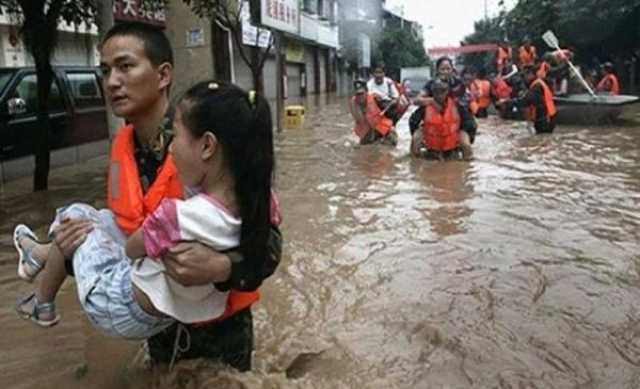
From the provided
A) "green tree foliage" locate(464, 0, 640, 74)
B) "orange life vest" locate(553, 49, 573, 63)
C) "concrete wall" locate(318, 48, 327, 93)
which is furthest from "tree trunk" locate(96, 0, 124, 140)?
"concrete wall" locate(318, 48, 327, 93)

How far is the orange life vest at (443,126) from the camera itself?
9570 mm

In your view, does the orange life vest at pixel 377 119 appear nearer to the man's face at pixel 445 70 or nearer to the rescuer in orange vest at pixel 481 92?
the man's face at pixel 445 70

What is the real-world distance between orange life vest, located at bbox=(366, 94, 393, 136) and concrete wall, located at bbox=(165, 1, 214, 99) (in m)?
2.99

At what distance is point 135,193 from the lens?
245 cm

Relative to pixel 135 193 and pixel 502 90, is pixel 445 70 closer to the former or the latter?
pixel 135 193

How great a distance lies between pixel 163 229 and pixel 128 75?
2.62 ft

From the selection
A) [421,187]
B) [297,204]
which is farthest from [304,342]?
[421,187]

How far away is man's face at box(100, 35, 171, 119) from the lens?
2576 millimetres

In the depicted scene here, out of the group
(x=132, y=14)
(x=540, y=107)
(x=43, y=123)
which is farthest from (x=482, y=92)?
(x=43, y=123)

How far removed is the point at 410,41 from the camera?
52.5m

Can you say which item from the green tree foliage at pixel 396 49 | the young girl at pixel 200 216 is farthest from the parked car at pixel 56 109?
the green tree foliage at pixel 396 49

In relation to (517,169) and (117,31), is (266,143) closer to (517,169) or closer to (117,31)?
(117,31)

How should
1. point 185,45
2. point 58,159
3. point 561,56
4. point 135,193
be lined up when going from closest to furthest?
point 135,193 → point 58,159 → point 185,45 → point 561,56

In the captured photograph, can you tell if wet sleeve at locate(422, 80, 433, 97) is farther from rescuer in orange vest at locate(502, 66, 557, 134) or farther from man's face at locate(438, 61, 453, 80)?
rescuer in orange vest at locate(502, 66, 557, 134)
